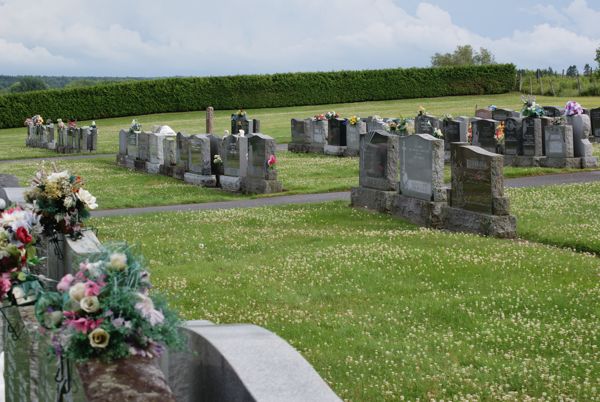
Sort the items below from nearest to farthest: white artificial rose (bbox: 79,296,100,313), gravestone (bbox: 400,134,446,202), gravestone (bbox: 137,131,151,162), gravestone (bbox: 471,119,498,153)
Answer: white artificial rose (bbox: 79,296,100,313) < gravestone (bbox: 400,134,446,202) < gravestone (bbox: 471,119,498,153) < gravestone (bbox: 137,131,151,162)

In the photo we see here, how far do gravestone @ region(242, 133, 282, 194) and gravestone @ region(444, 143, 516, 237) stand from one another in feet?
25.3

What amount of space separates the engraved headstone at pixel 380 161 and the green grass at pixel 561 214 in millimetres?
2597

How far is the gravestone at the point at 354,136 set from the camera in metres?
33.0

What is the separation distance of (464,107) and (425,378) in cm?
5289

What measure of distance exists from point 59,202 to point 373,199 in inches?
455

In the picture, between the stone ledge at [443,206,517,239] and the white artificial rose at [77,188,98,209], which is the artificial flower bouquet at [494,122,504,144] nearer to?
the stone ledge at [443,206,517,239]

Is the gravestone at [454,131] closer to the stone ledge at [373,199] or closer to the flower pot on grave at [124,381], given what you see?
the stone ledge at [373,199]

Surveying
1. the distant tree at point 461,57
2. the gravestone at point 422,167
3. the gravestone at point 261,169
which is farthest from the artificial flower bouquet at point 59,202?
the distant tree at point 461,57

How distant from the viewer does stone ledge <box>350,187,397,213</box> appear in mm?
19234

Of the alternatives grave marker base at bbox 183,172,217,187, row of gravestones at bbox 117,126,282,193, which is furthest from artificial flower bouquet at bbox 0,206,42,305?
grave marker base at bbox 183,172,217,187

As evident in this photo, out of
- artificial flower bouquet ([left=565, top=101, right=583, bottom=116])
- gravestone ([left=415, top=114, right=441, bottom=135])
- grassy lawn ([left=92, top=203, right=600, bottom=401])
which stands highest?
artificial flower bouquet ([left=565, top=101, right=583, bottom=116])

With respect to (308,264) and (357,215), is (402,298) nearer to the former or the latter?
(308,264)

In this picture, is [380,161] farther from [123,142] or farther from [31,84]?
[31,84]

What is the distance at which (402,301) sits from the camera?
1103cm
